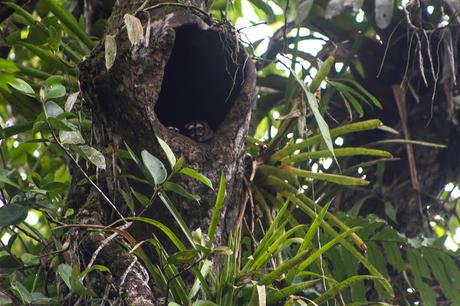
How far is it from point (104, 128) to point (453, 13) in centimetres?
121

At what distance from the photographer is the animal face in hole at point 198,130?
208 cm

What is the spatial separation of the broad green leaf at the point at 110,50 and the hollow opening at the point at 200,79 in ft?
0.91

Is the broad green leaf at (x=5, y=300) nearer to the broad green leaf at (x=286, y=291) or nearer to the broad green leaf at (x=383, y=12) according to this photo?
the broad green leaf at (x=286, y=291)

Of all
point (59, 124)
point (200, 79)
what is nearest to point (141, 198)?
point (59, 124)

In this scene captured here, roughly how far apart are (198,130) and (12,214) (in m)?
0.76

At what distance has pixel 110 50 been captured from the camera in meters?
1.54

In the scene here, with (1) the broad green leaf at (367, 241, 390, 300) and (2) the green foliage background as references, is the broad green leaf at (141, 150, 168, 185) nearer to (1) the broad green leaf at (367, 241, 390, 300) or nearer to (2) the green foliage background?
(2) the green foliage background

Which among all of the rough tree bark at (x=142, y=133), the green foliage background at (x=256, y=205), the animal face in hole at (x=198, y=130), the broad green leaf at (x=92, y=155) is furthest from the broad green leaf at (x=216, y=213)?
the animal face in hole at (x=198, y=130)

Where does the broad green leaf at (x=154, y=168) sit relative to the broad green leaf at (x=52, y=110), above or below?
below

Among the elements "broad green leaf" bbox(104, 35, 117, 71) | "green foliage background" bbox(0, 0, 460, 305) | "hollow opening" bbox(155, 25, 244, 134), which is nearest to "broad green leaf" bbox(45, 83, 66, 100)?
"green foliage background" bbox(0, 0, 460, 305)

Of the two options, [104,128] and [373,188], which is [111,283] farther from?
[373,188]

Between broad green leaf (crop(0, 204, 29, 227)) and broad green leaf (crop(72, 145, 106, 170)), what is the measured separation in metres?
0.17

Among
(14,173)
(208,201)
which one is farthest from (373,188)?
(14,173)

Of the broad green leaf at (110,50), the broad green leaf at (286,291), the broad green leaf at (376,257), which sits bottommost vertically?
the broad green leaf at (376,257)
